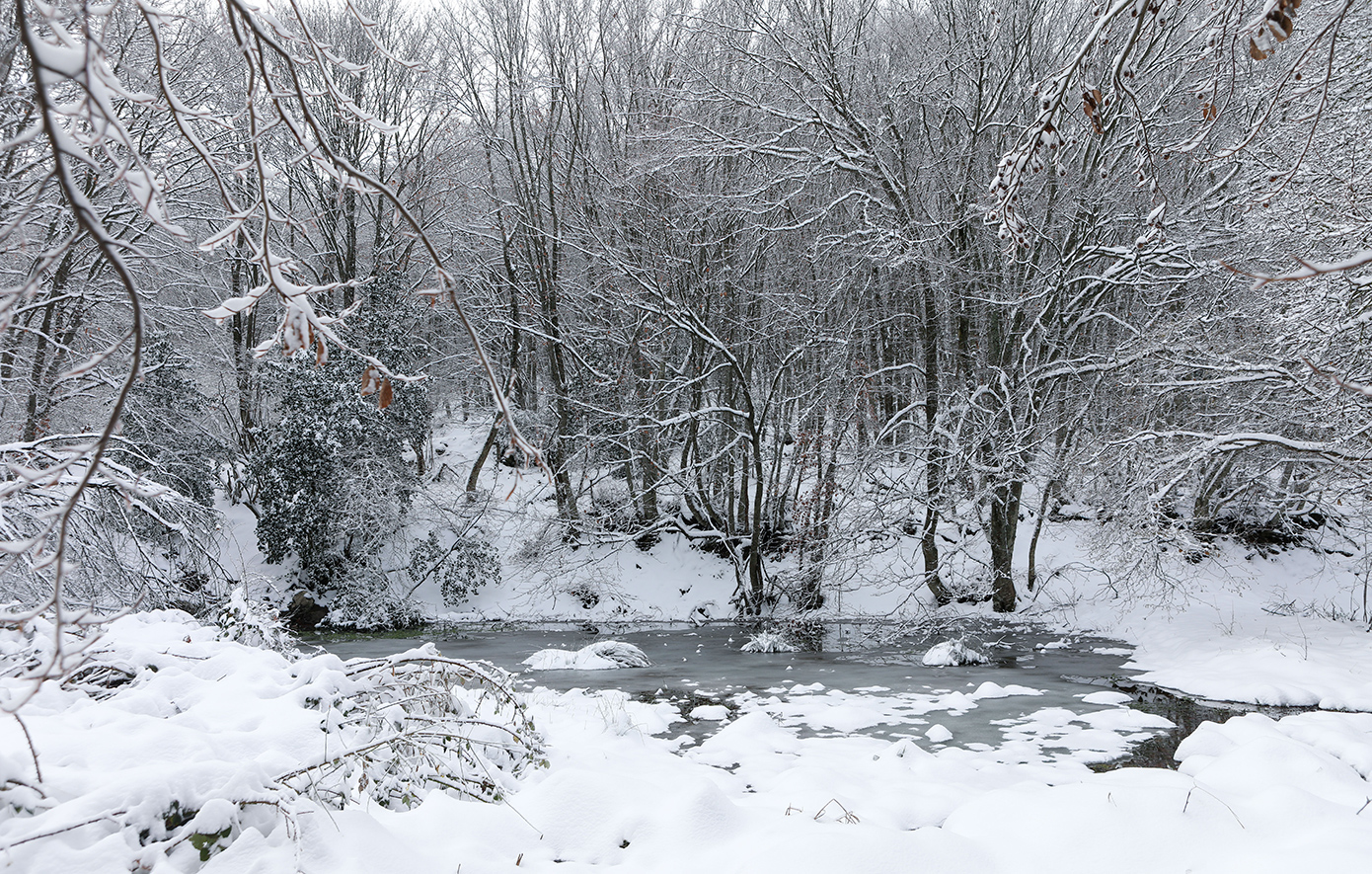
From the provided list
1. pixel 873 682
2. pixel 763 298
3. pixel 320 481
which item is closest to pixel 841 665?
pixel 873 682

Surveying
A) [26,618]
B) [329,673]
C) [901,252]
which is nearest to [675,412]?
[901,252]

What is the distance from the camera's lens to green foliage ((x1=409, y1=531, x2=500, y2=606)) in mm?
16312

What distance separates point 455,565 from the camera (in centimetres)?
1642

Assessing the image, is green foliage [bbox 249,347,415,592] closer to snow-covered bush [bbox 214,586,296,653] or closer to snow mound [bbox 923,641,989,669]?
snow-covered bush [bbox 214,586,296,653]

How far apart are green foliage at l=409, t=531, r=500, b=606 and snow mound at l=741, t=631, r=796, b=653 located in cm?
661

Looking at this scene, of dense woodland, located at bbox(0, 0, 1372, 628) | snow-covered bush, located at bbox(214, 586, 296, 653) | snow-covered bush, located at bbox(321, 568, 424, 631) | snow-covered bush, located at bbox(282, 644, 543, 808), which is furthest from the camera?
snow-covered bush, located at bbox(321, 568, 424, 631)

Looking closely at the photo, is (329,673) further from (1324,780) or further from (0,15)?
(0,15)

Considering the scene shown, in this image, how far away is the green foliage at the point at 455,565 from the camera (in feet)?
53.5

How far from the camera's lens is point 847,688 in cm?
901

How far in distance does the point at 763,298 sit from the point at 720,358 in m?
1.55

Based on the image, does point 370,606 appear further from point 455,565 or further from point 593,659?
point 593,659

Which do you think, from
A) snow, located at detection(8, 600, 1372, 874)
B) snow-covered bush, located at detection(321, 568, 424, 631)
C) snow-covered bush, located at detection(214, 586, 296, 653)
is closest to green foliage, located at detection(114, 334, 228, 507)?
snow-covered bush, located at detection(321, 568, 424, 631)

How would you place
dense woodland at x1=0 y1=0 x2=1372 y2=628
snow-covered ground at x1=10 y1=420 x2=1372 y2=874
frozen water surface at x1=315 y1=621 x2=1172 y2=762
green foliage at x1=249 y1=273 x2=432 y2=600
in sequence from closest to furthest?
snow-covered ground at x1=10 y1=420 x2=1372 y2=874 → frozen water surface at x1=315 y1=621 x2=1172 y2=762 → dense woodland at x1=0 y1=0 x2=1372 y2=628 → green foliage at x1=249 y1=273 x2=432 y2=600

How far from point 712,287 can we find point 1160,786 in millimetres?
13571
